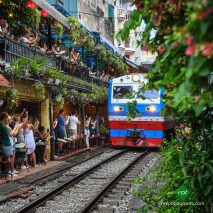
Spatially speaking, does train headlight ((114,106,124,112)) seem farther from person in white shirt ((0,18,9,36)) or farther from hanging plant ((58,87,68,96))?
person in white shirt ((0,18,9,36))

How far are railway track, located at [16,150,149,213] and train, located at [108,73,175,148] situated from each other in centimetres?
464

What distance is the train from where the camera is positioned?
19.7m

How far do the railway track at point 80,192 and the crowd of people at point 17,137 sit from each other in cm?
182

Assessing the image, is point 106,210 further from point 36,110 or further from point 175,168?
point 36,110

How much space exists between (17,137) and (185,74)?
437 inches

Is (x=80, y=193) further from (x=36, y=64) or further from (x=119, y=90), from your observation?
(x=119, y=90)

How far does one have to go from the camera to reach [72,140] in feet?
60.7

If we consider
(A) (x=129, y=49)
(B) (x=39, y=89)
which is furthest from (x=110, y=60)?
(A) (x=129, y=49)

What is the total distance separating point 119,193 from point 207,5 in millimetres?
8512

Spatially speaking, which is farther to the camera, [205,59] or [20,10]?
[20,10]

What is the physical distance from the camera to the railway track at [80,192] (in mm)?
8375

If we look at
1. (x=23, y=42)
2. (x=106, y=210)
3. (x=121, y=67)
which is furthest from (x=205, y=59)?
(x=121, y=67)

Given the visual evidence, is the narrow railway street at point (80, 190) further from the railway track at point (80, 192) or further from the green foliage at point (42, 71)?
the green foliage at point (42, 71)

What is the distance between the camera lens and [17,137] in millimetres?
12938
